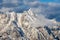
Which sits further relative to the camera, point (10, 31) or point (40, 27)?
point (40, 27)

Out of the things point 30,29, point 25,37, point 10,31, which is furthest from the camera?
point 30,29

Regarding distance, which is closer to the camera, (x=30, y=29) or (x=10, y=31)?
(x=10, y=31)

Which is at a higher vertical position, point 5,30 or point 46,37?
point 5,30

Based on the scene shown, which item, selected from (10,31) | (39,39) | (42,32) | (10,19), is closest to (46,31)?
(42,32)

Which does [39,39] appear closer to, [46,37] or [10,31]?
[46,37]

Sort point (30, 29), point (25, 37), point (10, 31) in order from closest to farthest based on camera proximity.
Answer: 1. point (10, 31)
2. point (25, 37)
3. point (30, 29)

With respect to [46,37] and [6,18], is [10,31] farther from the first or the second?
[46,37]

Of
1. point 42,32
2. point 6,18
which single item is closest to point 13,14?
point 6,18

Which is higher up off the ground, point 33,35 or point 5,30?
point 5,30
